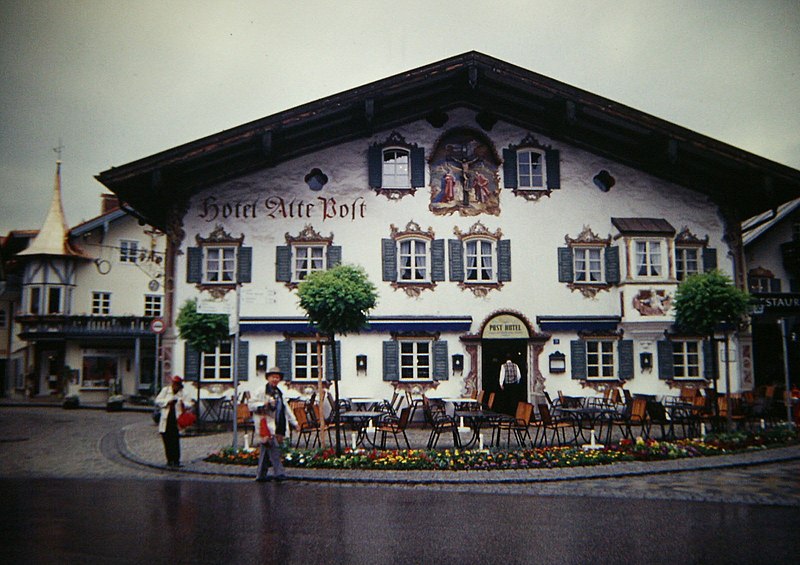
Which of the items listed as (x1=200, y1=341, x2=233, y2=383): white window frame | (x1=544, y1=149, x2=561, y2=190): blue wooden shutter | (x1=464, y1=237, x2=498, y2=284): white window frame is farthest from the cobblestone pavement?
(x1=544, y1=149, x2=561, y2=190): blue wooden shutter

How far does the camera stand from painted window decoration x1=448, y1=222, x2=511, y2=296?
1955 centimetres

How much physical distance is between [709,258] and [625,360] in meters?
4.14

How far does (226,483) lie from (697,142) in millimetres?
15878

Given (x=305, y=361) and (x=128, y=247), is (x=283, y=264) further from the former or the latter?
(x=128, y=247)

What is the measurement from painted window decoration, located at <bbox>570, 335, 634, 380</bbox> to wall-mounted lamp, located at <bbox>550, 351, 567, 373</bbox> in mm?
277

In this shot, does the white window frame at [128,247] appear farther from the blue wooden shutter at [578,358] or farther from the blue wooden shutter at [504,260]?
the blue wooden shutter at [578,358]

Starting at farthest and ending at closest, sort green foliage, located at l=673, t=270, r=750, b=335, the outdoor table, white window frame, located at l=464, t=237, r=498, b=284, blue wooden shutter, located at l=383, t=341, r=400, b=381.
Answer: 1. white window frame, located at l=464, t=237, r=498, b=284
2. blue wooden shutter, located at l=383, t=341, r=400, b=381
3. green foliage, located at l=673, t=270, r=750, b=335
4. the outdoor table

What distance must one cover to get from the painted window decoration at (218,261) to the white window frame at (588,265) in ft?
31.5

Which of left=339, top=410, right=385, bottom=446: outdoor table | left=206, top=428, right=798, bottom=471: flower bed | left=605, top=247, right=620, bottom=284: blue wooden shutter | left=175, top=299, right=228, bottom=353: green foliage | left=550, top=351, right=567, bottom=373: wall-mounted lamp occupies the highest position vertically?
left=605, top=247, right=620, bottom=284: blue wooden shutter

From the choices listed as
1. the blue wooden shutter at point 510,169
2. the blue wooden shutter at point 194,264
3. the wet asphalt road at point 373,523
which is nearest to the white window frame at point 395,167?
the blue wooden shutter at point 510,169

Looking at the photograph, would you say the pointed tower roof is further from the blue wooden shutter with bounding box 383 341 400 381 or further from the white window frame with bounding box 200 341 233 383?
the blue wooden shutter with bounding box 383 341 400 381

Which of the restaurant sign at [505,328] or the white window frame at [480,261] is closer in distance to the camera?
the restaurant sign at [505,328]

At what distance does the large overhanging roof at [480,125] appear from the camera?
18.5 m

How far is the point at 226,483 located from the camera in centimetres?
1057
